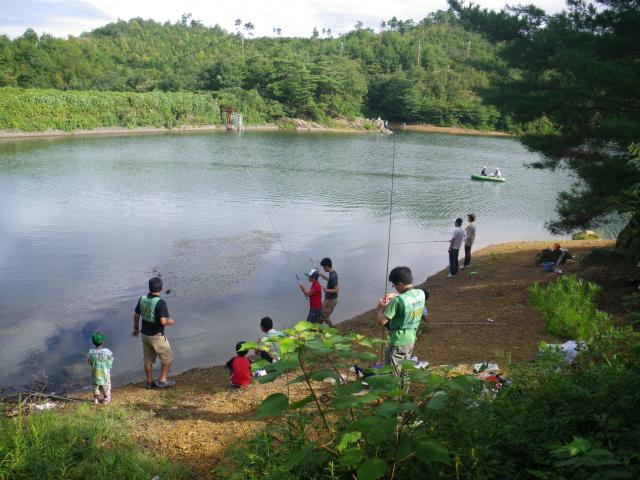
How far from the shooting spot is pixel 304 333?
3297mm

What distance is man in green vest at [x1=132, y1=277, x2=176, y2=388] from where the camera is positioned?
683cm

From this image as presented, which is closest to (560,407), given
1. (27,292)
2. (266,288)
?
(266,288)

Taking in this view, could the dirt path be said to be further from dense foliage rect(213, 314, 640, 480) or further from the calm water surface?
dense foliage rect(213, 314, 640, 480)

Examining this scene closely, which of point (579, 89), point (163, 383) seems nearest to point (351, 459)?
point (163, 383)

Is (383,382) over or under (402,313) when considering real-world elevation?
over

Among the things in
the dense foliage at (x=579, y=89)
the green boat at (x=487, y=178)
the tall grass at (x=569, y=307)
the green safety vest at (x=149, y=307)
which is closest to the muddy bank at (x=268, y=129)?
the green boat at (x=487, y=178)

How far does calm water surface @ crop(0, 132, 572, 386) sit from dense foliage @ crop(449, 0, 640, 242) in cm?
498

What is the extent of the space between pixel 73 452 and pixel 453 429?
3351 mm

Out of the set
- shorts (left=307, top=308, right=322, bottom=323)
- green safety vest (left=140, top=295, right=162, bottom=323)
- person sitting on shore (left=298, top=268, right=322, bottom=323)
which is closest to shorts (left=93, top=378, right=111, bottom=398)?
green safety vest (left=140, top=295, right=162, bottom=323)

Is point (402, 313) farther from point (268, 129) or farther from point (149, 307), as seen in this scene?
point (268, 129)

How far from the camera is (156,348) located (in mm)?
7082

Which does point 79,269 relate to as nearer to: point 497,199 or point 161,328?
point 161,328

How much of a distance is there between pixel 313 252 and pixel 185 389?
866cm

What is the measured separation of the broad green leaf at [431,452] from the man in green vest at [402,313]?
2.38 metres
